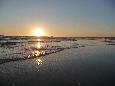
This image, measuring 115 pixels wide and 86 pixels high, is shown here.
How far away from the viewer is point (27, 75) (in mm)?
17672

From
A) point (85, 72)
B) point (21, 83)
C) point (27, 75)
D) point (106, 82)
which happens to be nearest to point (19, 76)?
point (27, 75)

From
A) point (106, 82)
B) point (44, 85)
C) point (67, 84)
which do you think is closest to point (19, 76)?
point (44, 85)

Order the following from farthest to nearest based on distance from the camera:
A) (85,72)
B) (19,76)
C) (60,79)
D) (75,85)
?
(85,72), (19,76), (60,79), (75,85)

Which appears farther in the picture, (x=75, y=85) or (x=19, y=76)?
(x=19, y=76)

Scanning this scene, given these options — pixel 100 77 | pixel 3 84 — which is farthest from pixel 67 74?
pixel 3 84

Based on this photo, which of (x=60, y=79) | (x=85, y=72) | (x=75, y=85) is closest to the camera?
(x=75, y=85)

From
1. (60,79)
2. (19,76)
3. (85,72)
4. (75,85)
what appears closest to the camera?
(75,85)

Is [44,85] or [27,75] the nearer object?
[44,85]

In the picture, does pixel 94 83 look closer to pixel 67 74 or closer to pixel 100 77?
pixel 100 77

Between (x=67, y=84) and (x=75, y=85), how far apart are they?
2.17 ft

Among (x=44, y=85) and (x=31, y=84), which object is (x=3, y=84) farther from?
(x=44, y=85)

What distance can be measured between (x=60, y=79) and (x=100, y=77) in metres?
3.66

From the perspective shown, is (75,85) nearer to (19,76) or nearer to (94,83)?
(94,83)

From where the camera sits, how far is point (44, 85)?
567 inches
